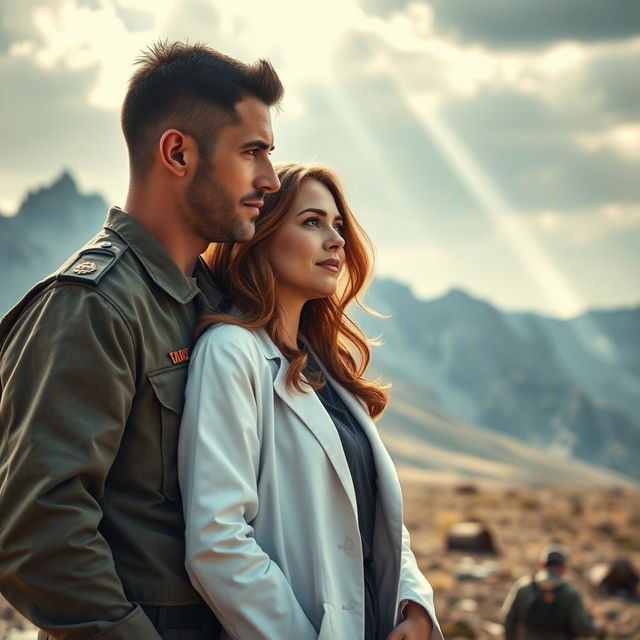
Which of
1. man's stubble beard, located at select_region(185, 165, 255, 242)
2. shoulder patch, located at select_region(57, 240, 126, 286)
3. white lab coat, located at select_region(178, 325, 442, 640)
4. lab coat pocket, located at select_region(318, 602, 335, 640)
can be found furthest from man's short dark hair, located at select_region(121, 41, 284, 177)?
lab coat pocket, located at select_region(318, 602, 335, 640)

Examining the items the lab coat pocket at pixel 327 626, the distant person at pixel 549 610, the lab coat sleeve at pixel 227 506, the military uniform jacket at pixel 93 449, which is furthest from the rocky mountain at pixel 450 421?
the military uniform jacket at pixel 93 449

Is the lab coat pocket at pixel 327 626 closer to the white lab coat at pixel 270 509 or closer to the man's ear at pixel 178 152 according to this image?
the white lab coat at pixel 270 509

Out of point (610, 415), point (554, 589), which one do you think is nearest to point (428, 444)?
point (610, 415)

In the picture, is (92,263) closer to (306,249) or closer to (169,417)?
(169,417)

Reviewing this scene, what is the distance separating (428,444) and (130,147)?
114 metres

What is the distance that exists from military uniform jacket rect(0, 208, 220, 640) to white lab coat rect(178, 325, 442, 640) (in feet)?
0.33

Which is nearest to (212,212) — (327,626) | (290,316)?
(290,316)

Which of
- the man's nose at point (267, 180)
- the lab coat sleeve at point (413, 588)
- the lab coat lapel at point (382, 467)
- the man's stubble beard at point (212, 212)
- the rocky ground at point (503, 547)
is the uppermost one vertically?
the man's nose at point (267, 180)

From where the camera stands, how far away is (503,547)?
1970 cm

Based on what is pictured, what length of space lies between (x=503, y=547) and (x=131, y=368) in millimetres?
18325

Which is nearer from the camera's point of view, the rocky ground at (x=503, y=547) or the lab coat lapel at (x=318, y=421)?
the lab coat lapel at (x=318, y=421)

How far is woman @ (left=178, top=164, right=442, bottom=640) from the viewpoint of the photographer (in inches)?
106

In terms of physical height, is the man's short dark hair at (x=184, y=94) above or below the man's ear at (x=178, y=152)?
above

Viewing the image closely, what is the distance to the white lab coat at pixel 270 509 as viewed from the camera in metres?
2.67
